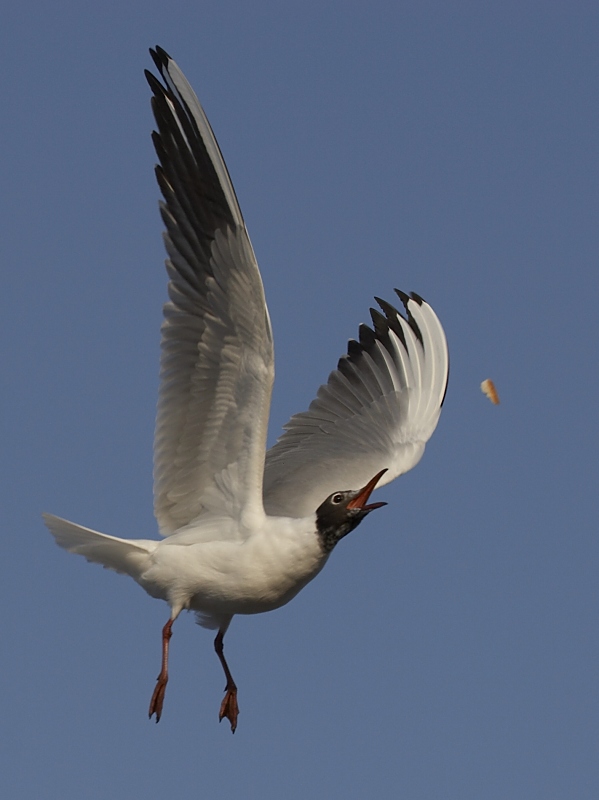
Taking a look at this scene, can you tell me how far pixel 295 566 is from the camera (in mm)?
8891

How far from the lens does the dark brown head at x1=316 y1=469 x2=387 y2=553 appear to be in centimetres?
896

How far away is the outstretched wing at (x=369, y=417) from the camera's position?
10.4 metres

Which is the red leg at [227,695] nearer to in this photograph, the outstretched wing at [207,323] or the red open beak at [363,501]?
the outstretched wing at [207,323]

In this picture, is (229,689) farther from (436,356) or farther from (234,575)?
(436,356)

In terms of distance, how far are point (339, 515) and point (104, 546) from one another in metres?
1.56

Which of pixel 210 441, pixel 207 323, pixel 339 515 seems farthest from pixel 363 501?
pixel 207 323

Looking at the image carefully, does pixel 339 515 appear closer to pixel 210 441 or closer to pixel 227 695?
pixel 210 441

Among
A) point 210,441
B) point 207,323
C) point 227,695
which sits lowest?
point 227,695

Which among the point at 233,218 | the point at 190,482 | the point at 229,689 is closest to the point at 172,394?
the point at 190,482

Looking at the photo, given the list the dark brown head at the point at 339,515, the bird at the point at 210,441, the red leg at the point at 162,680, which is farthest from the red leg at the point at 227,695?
the dark brown head at the point at 339,515

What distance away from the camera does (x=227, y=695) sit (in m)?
10.0

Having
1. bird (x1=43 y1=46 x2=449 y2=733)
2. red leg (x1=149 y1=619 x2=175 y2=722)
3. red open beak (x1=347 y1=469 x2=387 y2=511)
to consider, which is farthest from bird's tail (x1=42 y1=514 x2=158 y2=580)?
red open beak (x1=347 y1=469 x2=387 y2=511)

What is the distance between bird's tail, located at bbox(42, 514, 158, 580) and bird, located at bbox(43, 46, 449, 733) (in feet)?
0.04

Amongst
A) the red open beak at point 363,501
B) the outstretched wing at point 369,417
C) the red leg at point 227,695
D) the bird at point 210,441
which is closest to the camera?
the bird at point 210,441
